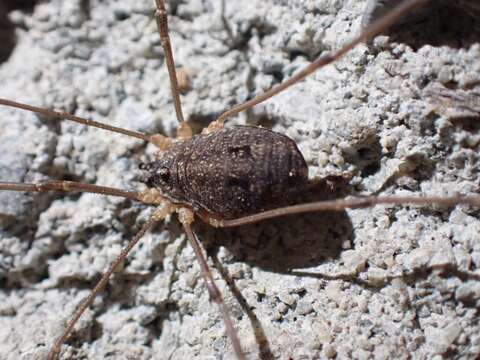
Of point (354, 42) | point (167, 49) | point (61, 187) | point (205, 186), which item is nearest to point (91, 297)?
point (61, 187)

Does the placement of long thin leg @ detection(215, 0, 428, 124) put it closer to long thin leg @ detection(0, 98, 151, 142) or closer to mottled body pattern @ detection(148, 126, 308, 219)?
mottled body pattern @ detection(148, 126, 308, 219)

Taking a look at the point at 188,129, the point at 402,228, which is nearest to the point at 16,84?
the point at 188,129

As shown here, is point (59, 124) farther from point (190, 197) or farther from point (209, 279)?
point (209, 279)

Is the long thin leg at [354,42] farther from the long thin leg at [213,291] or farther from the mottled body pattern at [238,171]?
the long thin leg at [213,291]

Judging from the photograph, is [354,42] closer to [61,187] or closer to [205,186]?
[205,186]

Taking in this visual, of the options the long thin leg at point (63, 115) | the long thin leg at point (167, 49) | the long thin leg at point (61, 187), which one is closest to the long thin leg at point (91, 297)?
the long thin leg at point (61, 187)

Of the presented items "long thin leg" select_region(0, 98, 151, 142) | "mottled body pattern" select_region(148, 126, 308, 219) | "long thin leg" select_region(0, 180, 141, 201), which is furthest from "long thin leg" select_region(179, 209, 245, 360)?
"long thin leg" select_region(0, 98, 151, 142)
